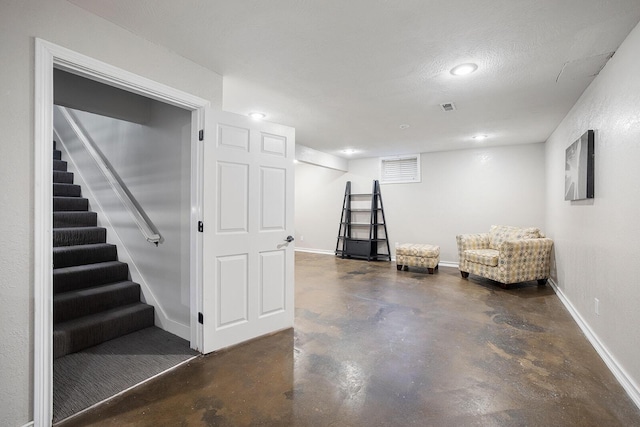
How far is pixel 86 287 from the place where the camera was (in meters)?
2.79

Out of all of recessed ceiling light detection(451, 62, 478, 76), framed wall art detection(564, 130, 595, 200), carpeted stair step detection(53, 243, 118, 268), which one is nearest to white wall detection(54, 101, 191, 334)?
carpeted stair step detection(53, 243, 118, 268)

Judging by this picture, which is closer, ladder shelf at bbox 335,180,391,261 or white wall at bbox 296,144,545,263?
white wall at bbox 296,144,545,263

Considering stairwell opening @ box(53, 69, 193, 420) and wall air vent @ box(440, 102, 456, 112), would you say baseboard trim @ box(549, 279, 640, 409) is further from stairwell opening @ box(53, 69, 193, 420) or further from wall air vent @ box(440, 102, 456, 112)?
stairwell opening @ box(53, 69, 193, 420)

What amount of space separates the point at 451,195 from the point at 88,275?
19.6ft

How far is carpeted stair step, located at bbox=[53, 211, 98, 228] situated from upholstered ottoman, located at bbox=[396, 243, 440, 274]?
4.70m

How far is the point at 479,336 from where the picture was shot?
8.95 feet

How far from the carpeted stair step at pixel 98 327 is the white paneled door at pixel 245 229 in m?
0.89

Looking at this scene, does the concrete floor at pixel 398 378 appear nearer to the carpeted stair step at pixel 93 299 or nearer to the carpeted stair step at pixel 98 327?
the carpeted stair step at pixel 98 327

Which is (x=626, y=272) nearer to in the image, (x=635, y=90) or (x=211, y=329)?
(x=635, y=90)

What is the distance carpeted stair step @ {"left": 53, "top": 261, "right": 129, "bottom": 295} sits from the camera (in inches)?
104

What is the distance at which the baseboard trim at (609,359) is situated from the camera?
6.04 ft

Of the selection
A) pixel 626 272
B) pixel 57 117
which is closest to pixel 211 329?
pixel 626 272

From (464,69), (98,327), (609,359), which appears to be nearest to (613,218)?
(609,359)

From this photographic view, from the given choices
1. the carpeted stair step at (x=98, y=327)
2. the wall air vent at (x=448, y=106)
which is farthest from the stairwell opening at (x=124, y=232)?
the wall air vent at (x=448, y=106)
